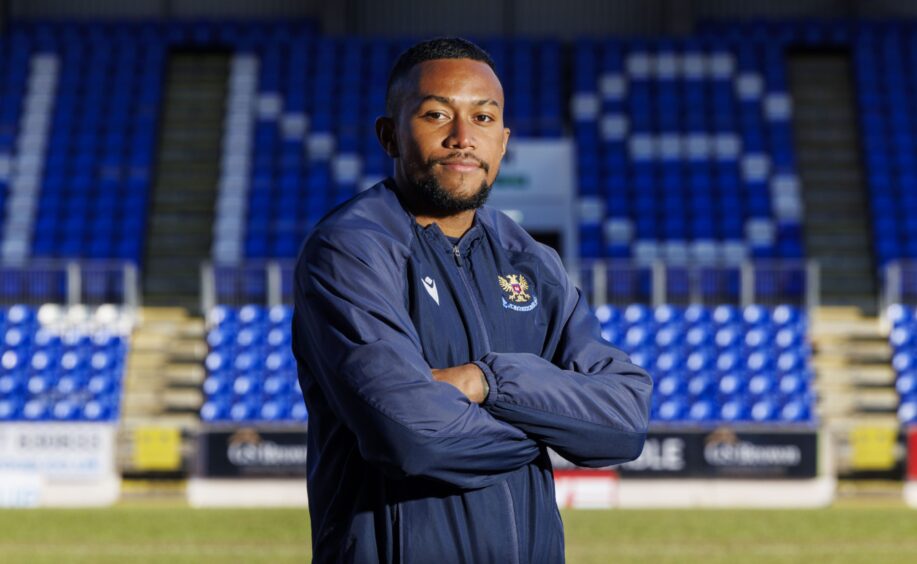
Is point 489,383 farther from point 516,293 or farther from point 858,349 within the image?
point 858,349

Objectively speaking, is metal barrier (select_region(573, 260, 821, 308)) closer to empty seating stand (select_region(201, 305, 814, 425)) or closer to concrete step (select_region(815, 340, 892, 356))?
empty seating stand (select_region(201, 305, 814, 425))

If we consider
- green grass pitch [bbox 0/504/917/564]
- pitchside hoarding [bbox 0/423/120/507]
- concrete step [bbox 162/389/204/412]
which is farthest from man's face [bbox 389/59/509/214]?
concrete step [bbox 162/389/204/412]

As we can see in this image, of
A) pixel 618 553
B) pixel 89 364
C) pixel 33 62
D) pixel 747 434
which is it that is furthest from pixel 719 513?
pixel 33 62

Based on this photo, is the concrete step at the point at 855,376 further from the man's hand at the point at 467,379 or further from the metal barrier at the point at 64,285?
the man's hand at the point at 467,379

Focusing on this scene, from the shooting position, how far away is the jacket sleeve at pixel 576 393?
8.89 feet

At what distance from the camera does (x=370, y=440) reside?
2.59 metres

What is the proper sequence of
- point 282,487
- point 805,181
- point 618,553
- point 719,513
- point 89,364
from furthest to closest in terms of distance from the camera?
point 805,181 → point 89,364 → point 282,487 → point 719,513 → point 618,553

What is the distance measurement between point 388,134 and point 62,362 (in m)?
18.1

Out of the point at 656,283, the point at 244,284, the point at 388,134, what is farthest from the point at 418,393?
Result: the point at 244,284

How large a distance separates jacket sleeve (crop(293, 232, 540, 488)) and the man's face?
0.59 ft

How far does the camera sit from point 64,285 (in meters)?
21.2

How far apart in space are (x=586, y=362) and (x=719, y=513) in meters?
13.8

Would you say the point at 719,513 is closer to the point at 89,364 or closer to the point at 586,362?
the point at 89,364

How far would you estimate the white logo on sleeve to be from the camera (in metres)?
2.73
